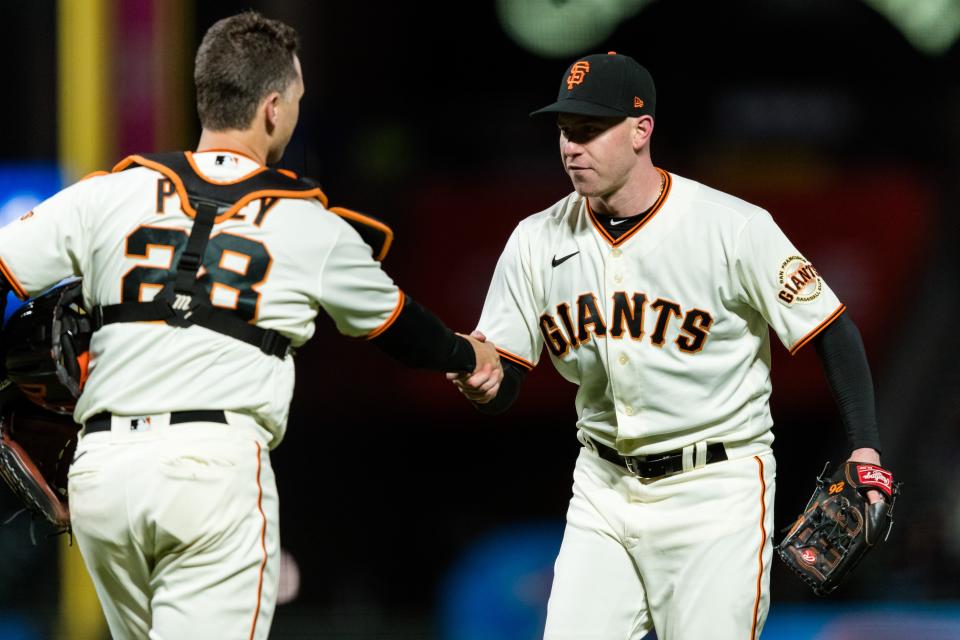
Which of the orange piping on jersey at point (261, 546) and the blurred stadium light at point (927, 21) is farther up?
the blurred stadium light at point (927, 21)

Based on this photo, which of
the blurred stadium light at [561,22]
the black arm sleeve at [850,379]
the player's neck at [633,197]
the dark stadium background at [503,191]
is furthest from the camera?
the blurred stadium light at [561,22]

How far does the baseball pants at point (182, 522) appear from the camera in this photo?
2.48m

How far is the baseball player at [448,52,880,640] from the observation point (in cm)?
297

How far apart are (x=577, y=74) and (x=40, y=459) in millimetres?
1564

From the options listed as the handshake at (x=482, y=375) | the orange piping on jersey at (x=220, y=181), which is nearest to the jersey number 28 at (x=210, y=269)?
the orange piping on jersey at (x=220, y=181)

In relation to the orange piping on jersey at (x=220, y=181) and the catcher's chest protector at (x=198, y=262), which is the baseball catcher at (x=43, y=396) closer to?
the catcher's chest protector at (x=198, y=262)

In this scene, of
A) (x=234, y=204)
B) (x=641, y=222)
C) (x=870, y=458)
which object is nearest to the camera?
(x=234, y=204)

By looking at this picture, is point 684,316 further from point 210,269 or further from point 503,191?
point 503,191

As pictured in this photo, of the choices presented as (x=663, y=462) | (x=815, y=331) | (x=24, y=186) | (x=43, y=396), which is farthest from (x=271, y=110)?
(x=24, y=186)

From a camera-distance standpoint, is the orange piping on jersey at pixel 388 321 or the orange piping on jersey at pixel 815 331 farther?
the orange piping on jersey at pixel 815 331

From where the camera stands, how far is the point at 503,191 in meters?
6.66

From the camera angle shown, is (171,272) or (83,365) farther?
(83,365)

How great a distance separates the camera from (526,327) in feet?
10.9

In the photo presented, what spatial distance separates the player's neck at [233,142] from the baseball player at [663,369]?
0.80m
